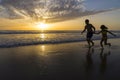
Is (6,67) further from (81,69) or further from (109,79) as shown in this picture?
(109,79)

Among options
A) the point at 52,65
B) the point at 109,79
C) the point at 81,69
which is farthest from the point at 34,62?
the point at 109,79

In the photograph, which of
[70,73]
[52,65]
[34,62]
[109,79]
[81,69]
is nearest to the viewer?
[109,79]

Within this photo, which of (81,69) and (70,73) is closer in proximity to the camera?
(70,73)

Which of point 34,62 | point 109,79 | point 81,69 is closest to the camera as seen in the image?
point 109,79

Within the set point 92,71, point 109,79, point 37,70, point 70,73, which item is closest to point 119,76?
point 109,79

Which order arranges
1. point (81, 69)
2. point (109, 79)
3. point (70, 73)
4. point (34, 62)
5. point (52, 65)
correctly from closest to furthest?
1. point (109, 79)
2. point (70, 73)
3. point (81, 69)
4. point (52, 65)
5. point (34, 62)

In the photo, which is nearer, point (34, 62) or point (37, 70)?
point (37, 70)

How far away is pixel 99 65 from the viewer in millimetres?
9070

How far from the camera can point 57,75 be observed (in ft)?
24.1

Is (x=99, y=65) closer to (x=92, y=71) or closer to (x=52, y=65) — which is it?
(x=92, y=71)

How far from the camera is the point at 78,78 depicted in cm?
705

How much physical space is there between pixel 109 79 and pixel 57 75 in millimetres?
1593

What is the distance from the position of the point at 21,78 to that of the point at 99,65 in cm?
337

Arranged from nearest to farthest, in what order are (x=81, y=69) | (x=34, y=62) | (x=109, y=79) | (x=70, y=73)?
1. (x=109, y=79)
2. (x=70, y=73)
3. (x=81, y=69)
4. (x=34, y=62)
